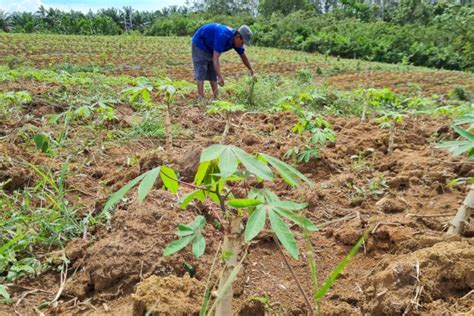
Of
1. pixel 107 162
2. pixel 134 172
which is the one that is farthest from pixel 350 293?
pixel 107 162

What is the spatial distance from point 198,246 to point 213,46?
192 inches

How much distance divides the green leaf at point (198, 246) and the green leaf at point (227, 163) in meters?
0.23

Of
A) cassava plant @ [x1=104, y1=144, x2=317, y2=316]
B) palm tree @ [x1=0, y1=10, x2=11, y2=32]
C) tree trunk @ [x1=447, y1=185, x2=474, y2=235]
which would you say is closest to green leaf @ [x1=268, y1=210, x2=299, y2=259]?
cassava plant @ [x1=104, y1=144, x2=317, y2=316]

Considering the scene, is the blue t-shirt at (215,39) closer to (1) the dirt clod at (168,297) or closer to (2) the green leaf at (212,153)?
(1) the dirt clod at (168,297)

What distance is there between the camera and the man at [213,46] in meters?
5.43

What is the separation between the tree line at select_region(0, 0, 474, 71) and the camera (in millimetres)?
15727

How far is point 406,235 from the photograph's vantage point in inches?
69.6

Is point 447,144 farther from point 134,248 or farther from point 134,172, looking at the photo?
point 134,172

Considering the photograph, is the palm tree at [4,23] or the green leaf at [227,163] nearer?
the green leaf at [227,163]

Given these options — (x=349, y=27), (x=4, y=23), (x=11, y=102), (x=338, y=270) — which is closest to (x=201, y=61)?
(x=11, y=102)

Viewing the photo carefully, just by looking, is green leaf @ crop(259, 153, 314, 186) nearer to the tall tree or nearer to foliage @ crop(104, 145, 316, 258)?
foliage @ crop(104, 145, 316, 258)

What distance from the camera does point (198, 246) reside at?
1045 millimetres

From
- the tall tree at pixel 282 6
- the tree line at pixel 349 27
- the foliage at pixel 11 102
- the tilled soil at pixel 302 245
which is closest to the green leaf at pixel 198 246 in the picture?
the tilled soil at pixel 302 245

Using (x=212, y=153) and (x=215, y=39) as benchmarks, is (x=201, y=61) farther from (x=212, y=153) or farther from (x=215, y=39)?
(x=212, y=153)
